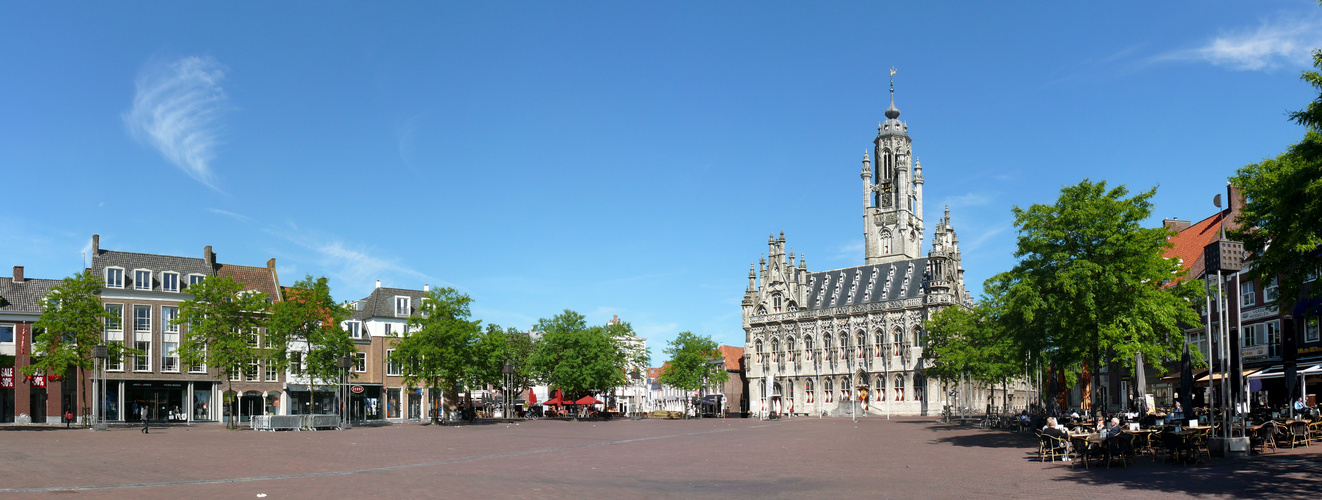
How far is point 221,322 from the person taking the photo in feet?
185

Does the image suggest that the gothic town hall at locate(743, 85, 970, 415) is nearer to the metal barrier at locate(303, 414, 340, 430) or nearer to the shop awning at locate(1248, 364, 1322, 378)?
the shop awning at locate(1248, 364, 1322, 378)

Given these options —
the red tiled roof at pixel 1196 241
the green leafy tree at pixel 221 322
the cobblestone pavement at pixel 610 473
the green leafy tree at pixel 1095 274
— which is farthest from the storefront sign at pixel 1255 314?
the green leafy tree at pixel 221 322

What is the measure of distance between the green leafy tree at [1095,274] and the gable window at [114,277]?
5966cm

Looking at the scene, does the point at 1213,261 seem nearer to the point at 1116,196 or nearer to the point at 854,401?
the point at 1116,196

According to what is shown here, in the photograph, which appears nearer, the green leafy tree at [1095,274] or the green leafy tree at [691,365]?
the green leafy tree at [1095,274]

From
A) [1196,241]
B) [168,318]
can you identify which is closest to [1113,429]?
[1196,241]

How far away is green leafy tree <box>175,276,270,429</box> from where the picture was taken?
5562 centimetres

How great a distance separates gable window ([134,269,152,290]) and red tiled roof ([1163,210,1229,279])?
65.7 metres

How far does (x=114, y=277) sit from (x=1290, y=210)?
225ft

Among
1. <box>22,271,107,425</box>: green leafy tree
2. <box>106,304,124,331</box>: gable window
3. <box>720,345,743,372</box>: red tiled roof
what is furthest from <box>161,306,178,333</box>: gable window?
<box>720,345,743,372</box>: red tiled roof

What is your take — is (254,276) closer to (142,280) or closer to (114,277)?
(142,280)

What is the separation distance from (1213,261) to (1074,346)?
7.92m

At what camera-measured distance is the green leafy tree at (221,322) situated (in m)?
55.6

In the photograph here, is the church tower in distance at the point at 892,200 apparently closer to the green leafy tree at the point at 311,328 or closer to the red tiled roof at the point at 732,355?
the red tiled roof at the point at 732,355
